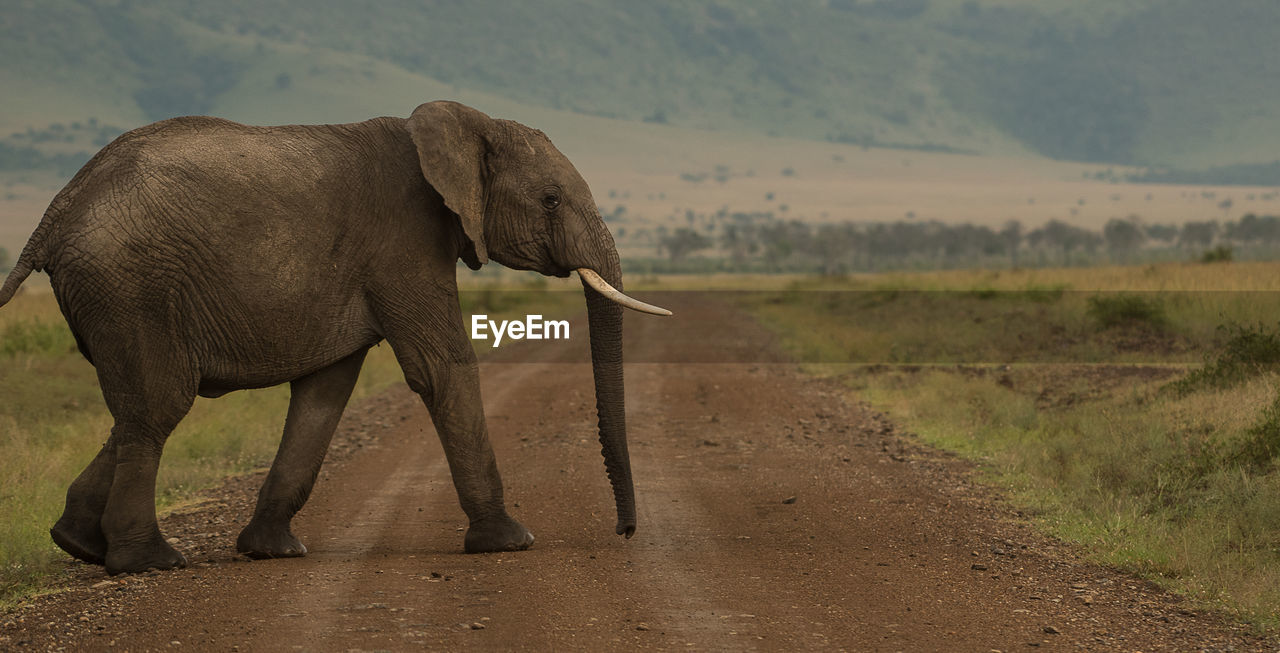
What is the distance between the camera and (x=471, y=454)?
32.0 feet

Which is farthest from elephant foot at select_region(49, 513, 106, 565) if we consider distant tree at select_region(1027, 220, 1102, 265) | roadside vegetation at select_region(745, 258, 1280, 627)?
distant tree at select_region(1027, 220, 1102, 265)

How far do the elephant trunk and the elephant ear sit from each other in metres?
0.86

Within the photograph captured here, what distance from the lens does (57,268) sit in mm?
8719

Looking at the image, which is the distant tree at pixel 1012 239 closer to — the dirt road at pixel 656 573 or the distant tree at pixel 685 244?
the distant tree at pixel 685 244

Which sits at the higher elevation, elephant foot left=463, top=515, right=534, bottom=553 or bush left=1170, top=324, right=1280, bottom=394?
bush left=1170, top=324, right=1280, bottom=394

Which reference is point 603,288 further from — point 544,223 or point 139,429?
point 139,429

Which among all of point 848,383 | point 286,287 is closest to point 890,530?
point 286,287

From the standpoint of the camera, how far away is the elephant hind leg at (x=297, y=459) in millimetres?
9594

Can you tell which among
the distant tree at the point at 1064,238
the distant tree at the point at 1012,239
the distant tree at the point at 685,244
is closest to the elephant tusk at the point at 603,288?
the distant tree at the point at 685,244

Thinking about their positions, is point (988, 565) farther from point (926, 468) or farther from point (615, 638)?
point (926, 468)

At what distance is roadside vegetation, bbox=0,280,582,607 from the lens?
9945 mm

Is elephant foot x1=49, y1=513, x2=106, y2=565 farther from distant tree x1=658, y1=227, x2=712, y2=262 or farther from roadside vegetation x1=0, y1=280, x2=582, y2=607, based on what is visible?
distant tree x1=658, y1=227, x2=712, y2=262

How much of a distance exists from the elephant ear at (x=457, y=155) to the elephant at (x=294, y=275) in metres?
0.01

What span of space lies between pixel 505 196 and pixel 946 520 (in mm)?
4050
